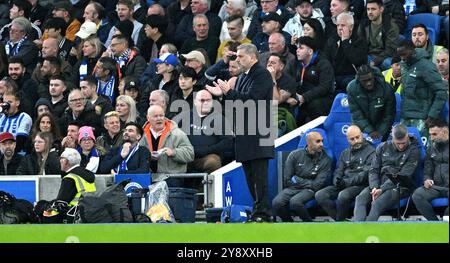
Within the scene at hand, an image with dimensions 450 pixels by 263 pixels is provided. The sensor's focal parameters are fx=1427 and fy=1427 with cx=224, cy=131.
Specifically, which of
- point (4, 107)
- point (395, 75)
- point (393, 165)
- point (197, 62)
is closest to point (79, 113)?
point (4, 107)

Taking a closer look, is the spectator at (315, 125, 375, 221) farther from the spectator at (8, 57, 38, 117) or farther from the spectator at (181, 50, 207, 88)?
the spectator at (8, 57, 38, 117)

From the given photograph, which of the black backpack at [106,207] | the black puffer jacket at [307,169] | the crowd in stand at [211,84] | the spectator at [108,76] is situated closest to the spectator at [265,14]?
the crowd in stand at [211,84]

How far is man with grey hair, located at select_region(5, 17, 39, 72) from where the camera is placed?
18516 mm

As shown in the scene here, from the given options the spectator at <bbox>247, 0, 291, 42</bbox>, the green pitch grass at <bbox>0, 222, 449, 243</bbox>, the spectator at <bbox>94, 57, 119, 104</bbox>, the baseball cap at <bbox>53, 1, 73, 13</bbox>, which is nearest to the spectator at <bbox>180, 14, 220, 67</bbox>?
the spectator at <bbox>247, 0, 291, 42</bbox>

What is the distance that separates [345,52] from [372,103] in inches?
46.3

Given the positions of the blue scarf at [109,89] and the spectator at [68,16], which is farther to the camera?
the spectator at [68,16]

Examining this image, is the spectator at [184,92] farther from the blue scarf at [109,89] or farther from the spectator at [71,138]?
A: the blue scarf at [109,89]

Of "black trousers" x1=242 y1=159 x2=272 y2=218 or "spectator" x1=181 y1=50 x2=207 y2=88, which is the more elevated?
"spectator" x1=181 y1=50 x2=207 y2=88

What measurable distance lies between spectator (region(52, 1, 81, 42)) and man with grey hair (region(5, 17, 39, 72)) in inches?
20.7

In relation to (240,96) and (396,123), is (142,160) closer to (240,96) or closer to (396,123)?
(240,96)

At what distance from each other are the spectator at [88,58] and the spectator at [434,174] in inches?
210

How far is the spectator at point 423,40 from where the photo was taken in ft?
49.7
